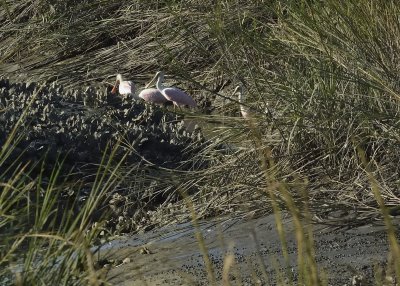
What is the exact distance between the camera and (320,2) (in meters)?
7.09

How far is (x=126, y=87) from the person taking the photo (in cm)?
1263

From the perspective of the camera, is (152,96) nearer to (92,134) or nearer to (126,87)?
(126,87)

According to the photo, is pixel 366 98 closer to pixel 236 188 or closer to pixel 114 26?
pixel 236 188

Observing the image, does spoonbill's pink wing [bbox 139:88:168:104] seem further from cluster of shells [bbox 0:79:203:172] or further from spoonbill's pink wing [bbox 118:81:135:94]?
cluster of shells [bbox 0:79:203:172]

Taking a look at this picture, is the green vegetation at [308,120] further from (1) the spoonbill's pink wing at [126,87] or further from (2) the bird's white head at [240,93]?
(1) the spoonbill's pink wing at [126,87]

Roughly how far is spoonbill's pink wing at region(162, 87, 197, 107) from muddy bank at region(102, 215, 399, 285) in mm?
5234

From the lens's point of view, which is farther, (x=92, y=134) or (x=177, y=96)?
(x=177, y=96)

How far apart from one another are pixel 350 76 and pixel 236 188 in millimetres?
944

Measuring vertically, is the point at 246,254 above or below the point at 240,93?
below

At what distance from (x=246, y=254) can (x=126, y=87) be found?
23.2ft

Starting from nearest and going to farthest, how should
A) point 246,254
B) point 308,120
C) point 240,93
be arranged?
point 246,254
point 308,120
point 240,93

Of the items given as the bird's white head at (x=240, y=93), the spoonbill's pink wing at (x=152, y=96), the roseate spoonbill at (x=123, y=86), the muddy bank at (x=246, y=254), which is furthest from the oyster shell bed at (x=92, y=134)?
the muddy bank at (x=246, y=254)

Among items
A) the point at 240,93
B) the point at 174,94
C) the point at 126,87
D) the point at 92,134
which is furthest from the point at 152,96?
the point at 240,93

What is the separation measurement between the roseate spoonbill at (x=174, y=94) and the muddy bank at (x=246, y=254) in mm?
5233
